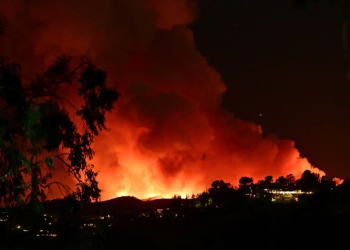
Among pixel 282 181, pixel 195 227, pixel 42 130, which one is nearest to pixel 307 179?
pixel 282 181

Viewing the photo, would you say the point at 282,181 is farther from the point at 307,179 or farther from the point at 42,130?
the point at 42,130

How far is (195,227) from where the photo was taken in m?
31.2

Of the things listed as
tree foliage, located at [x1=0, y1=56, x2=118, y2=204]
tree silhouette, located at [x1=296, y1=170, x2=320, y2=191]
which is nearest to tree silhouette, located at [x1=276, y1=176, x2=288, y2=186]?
tree silhouette, located at [x1=296, y1=170, x2=320, y2=191]

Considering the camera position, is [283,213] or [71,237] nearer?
[71,237]

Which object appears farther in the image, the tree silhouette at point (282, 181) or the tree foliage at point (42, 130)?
the tree silhouette at point (282, 181)

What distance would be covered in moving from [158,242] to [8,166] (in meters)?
19.3

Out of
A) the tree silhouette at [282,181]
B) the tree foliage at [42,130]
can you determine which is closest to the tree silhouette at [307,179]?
the tree silhouette at [282,181]

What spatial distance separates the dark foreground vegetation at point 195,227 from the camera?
11.4 m

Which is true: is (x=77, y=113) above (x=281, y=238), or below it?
above

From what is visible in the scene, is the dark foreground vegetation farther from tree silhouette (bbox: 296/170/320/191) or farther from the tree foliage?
tree silhouette (bbox: 296/170/320/191)

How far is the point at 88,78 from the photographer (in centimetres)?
1082

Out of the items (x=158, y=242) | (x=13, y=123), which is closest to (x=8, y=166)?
(x=13, y=123)

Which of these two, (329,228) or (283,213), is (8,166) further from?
(283,213)

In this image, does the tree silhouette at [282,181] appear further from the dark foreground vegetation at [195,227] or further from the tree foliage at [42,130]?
the tree foliage at [42,130]
